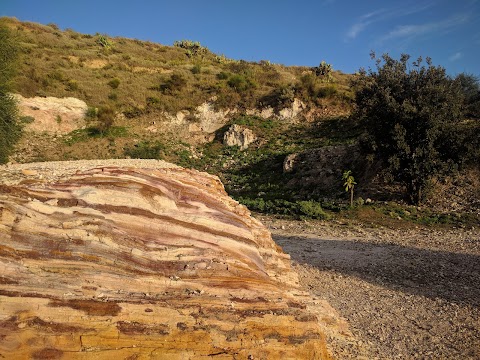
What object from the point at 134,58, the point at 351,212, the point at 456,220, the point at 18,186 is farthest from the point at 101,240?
the point at 134,58

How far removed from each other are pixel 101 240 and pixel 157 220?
0.89m

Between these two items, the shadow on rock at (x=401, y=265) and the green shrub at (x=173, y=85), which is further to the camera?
the green shrub at (x=173, y=85)

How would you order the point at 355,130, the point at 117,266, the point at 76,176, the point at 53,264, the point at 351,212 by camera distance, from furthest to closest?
the point at 355,130 → the point at 351,212 → the point at 76,176 → the point at 117,266 → the point at 53,264

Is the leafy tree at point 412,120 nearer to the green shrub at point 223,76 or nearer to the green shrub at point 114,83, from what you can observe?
the green shrub at point 223,76

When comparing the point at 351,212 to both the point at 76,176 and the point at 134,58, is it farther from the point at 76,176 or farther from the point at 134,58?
the point at 134,58

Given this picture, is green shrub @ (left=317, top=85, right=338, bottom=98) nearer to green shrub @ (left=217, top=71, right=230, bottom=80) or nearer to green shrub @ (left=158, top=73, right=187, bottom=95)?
green shrub @ (left=217, top=71, right=230, bottom=80)

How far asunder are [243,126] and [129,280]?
2793 centimetres

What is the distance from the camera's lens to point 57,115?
29.5 m

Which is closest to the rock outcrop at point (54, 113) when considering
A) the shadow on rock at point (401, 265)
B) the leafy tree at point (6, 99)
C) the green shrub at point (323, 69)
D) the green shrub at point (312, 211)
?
the leafy tree at point (6, 99)

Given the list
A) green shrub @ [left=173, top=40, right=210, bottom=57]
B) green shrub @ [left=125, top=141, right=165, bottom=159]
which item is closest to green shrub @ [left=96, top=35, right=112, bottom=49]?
green shrub @ [left=173, top=40, right=210, bottom=57]

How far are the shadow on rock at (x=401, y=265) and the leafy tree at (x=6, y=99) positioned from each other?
12.8m

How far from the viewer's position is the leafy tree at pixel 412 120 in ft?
58.8

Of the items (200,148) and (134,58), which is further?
(134,58)

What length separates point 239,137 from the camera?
31031 mm
